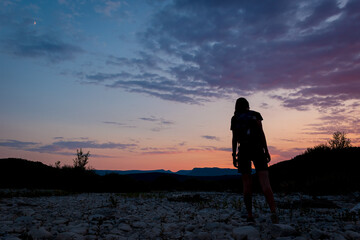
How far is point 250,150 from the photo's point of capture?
5906 mm

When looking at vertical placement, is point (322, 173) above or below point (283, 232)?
above

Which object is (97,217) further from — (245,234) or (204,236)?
(245,234)

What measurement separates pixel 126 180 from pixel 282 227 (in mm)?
18045

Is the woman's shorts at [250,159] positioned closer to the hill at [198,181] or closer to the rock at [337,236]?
the rock at [337,236]

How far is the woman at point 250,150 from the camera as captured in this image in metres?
5.78

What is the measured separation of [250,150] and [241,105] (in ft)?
3.33

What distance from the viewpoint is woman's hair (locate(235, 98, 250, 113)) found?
20.4ft

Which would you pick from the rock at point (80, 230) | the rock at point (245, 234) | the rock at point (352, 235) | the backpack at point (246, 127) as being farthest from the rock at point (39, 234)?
the rock at point (352, 235)

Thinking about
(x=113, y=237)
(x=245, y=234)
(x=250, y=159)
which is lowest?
(x=113, y=237)

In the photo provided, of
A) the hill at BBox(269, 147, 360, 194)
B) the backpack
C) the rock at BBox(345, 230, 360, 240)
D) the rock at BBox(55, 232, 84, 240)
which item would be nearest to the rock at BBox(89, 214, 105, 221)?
the rock at BBox(55, 232, 84, 240)

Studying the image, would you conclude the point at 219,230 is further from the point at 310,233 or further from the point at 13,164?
the point at 13,164

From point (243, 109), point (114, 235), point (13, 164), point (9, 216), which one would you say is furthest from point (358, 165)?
point (13, 164)

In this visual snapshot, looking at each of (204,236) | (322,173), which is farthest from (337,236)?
(322,173)

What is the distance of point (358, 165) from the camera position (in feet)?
57.3
